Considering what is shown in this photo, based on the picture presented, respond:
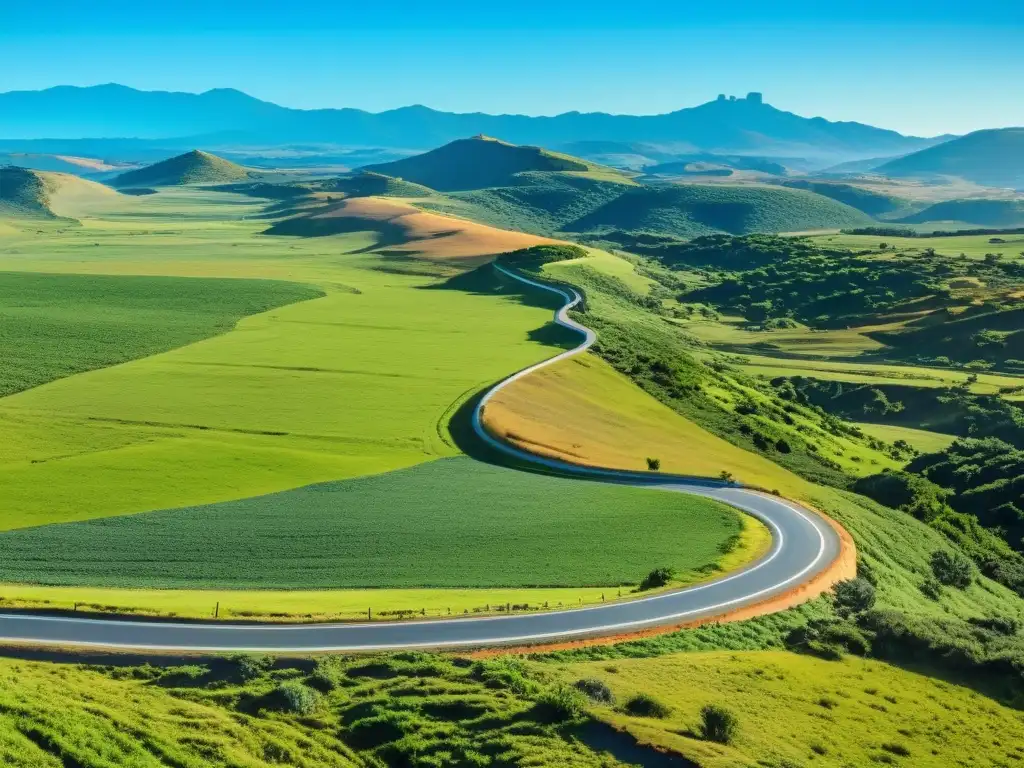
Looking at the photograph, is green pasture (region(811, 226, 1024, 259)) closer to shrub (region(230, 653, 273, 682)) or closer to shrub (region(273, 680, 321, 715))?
shrub (region(230, 653, 273, 682))

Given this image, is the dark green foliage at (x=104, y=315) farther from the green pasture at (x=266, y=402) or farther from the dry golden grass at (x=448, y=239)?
the dry golden grass at (x=448, y=239)

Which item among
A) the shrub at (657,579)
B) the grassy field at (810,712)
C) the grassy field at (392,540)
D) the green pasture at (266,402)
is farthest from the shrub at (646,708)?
the green pasture at (266,402)

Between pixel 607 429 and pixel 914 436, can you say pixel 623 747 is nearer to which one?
pixel 607 429

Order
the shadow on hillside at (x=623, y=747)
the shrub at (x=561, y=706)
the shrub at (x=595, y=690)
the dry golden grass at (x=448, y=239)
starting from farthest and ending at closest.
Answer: the dry golden grass at (x=448, y=239) < the shrub at (x=595, y=690) < the shrub at (x=561, y=706) < the shadow on hillside at (x=623, y=747)

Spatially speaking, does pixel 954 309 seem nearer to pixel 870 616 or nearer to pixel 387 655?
pixel 870 616

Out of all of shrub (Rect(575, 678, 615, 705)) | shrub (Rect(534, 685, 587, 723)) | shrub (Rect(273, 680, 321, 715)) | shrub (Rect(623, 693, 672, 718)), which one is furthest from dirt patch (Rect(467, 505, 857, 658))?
shrub (Rect(273, 680, 321, 715))

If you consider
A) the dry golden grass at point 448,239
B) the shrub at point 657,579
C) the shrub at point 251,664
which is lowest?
the shrub at point 657,579

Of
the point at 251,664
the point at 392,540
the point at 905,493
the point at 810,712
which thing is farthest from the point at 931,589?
the point at 251,664
